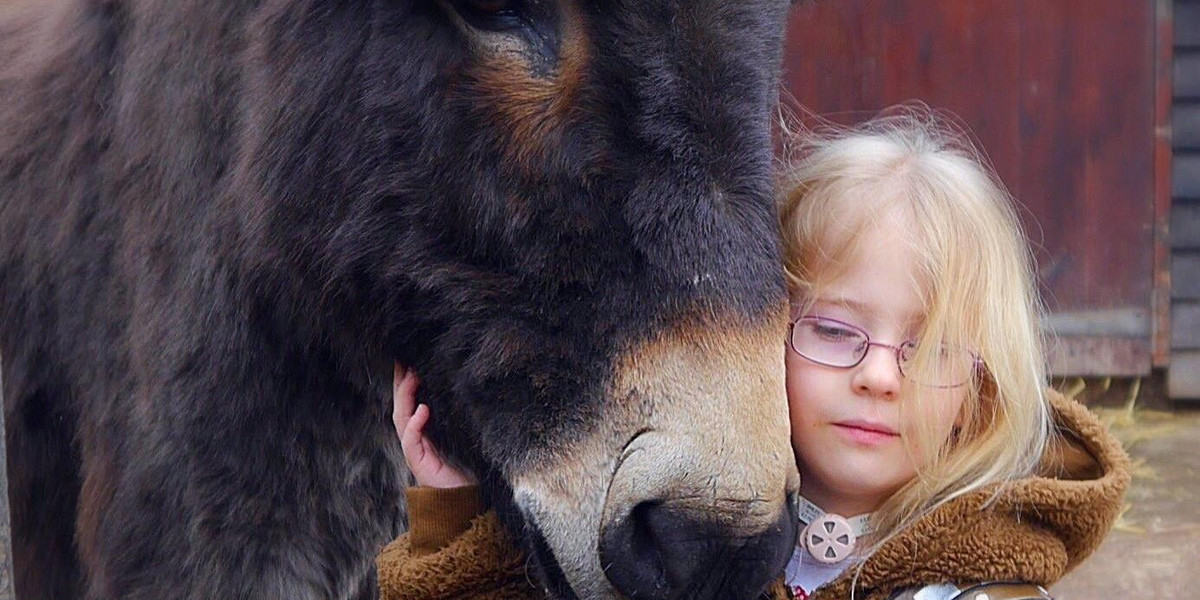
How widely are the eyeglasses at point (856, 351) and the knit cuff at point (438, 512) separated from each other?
426 millimetres

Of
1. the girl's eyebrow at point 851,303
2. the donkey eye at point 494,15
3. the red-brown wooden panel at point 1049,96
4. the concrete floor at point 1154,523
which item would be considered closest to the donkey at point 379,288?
the donkey eye at point 494,15

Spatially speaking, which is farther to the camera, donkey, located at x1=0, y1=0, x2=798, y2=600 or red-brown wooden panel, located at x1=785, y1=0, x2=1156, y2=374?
red-brown wooden panel, located at x1=785, y1=0, x2=1156, y2=374

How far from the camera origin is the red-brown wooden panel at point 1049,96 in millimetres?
4848

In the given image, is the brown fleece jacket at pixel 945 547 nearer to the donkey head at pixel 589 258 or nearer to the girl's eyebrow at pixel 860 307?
the donkey head at pixel 589 258

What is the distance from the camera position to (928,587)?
Answer: 160cm

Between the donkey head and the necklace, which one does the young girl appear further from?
the donkey head

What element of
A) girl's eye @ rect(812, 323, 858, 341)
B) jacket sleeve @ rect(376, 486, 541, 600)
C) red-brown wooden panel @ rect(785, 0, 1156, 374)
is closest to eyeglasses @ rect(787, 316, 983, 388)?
girl's eye @ rect(812, 323, 858, 341)

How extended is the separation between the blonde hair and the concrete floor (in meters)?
1.89

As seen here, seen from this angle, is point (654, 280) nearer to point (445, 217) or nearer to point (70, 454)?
point (445, 217)

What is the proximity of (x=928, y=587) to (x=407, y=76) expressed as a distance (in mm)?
811

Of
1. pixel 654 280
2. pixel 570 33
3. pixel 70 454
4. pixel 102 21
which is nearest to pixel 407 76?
pixel 570 33

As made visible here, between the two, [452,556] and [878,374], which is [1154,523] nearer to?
[878,374]

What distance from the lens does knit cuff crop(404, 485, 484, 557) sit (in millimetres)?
1708

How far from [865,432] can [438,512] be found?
0.52 meters
